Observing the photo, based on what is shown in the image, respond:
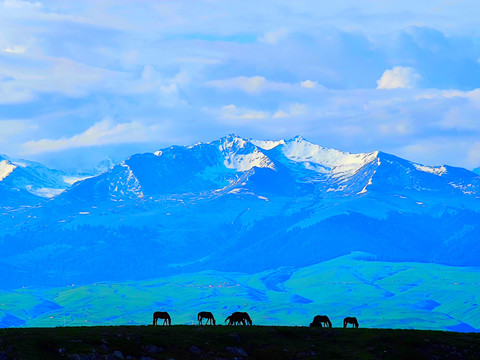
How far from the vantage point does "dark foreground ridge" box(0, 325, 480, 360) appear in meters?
109

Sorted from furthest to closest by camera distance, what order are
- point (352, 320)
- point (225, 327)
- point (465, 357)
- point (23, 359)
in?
1. point (352, 320)
2. point (225, 327)
3. point (465, 357)
4. point (23, 359)

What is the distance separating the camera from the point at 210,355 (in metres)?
113

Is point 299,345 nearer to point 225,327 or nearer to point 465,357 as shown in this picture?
point 225,327

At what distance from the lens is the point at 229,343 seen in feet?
384

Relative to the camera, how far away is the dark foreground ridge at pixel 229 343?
109 metres

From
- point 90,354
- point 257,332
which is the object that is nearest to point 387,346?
point 257,332

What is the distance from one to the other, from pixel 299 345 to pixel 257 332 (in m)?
6.90

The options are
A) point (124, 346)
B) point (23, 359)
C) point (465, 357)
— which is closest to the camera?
point (23, 359)

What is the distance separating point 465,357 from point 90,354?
49.6 meters

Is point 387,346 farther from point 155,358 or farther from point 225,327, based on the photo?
point 155,358

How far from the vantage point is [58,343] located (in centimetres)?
11012

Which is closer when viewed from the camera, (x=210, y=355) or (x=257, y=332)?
(x=210, y=355)

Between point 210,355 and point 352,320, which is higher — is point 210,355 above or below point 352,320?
below

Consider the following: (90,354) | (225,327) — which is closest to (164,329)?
(225,327)
